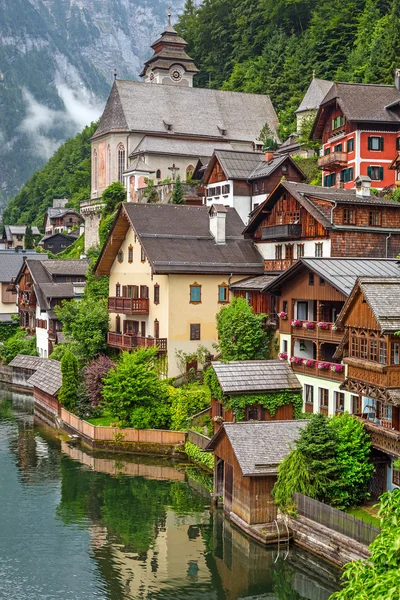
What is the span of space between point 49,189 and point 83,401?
136m

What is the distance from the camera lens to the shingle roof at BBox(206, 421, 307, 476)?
34094 millimetres

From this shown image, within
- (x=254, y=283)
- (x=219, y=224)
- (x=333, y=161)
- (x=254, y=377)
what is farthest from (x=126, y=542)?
(x=333, y=161)

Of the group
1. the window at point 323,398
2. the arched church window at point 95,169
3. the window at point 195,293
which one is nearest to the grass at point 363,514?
the window at point 323,398

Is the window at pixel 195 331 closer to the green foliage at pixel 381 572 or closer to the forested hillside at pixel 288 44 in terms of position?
the green foliage at pixel 381 572

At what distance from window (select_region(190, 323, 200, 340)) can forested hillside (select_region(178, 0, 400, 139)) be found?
→ 155 feet

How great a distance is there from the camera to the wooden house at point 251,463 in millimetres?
34031

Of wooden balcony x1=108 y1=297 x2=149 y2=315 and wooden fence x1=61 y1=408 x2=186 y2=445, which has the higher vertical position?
wooden balcony x1=108 y1=297 x2=149 y2=315

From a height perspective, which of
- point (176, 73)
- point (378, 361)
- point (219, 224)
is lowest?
point (378, 361)

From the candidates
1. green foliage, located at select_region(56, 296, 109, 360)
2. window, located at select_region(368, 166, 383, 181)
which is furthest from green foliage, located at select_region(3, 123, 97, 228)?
green foliage, located at select_region(56, 296, 109, 360)

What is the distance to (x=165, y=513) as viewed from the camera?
3856 cm

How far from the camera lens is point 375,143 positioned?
228 ft

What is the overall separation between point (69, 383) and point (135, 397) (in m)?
8.84

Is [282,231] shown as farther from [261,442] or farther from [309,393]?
[261,442]

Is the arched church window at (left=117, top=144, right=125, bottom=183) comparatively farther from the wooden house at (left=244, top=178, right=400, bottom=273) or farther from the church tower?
the wooden house at (left=244, top=178, right=400, bottom=273)
